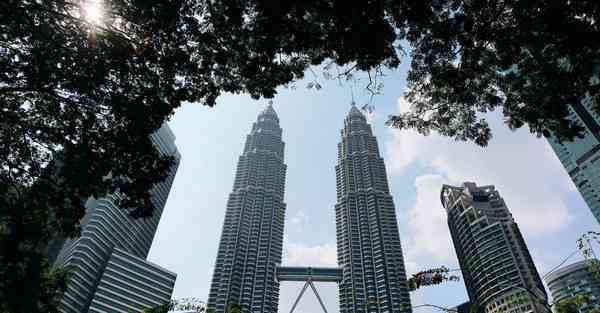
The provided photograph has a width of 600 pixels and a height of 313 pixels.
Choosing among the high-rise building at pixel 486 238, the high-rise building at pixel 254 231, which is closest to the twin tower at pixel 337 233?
the high-rise building at pixel 254 231

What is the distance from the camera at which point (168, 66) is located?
11.3 meters

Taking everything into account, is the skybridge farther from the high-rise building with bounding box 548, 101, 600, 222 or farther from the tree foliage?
the tree foliage

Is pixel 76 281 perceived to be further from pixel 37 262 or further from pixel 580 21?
pixel 580 21

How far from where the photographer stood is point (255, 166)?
159 m

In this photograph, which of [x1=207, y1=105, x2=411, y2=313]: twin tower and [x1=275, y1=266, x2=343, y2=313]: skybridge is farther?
[x1=275, y1=266, x2=343, y2=313]: skybridge

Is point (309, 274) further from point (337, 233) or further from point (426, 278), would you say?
point (426, 278)

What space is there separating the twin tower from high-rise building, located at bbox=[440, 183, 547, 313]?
22.3m

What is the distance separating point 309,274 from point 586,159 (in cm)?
10189

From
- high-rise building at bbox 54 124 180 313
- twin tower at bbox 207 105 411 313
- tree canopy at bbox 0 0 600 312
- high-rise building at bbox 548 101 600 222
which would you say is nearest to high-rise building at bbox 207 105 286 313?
twin tower at bbox 207 105 411 313

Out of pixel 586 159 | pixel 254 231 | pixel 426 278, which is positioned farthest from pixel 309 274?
pixel 426 278

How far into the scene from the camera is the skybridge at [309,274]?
447 ft

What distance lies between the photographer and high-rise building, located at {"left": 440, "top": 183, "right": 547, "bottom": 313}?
10219cm

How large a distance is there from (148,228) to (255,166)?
5097 centimetres

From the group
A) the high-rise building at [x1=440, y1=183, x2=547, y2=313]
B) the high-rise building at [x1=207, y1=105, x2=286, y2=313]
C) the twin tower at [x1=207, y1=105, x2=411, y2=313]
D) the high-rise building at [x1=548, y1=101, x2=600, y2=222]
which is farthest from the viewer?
the high-rise building at [x1=207, y1=105, x2=286, y2=313]
